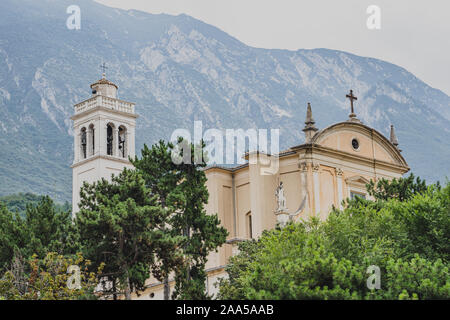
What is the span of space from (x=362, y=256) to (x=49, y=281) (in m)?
11.1

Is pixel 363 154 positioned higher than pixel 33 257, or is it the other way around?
pixel 363 154

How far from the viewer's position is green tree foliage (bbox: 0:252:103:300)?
2747cm

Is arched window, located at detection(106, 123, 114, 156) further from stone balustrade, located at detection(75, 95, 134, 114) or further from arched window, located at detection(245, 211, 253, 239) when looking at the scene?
arched window, located at detection(245, 211, 253, 239)

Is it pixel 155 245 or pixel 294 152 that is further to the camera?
pixel 294 152

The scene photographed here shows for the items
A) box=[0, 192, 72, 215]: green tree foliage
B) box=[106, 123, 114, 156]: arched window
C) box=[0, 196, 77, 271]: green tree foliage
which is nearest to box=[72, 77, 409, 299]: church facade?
box=[0, 196, 77, 271]: green tree foliage

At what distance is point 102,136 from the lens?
A: 166 ft

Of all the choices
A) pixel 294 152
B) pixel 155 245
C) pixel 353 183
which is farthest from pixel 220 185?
pixel 155 245

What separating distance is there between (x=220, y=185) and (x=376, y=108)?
147985 millimetres

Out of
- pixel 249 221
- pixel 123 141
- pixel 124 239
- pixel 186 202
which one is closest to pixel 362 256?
pixel 124 239

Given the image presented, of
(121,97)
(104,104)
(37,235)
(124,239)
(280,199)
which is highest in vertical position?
(121,97)

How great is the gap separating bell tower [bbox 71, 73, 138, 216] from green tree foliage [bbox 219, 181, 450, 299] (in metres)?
20.4

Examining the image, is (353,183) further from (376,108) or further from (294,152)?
(376,108)

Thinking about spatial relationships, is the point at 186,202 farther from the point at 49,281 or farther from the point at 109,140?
the point at 109,140
